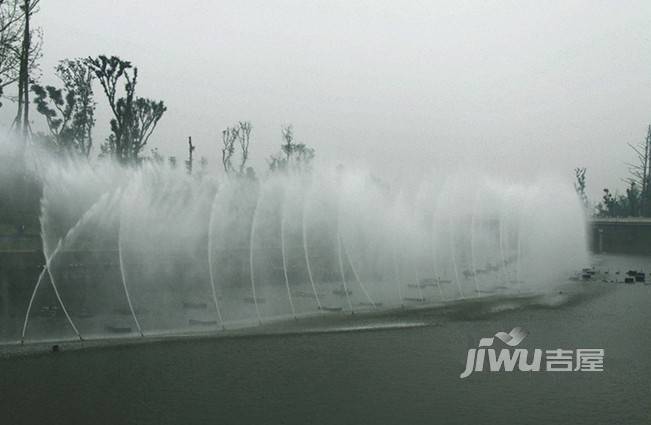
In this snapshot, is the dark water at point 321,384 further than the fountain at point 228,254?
No

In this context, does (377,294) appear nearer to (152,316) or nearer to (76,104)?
(152,316)

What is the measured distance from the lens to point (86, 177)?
38094 mm

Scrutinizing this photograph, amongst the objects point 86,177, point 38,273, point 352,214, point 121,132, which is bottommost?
point 38,273

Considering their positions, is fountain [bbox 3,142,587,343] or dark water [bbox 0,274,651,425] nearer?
dark water [bbox 0,274,651,425]

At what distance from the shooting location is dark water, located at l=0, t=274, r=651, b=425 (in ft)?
42.6

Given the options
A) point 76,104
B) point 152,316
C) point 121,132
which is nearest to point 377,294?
point 152,316

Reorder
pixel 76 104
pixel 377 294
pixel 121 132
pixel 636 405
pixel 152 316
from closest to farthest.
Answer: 1. pixel 636 405
2. pixel 152 316
3. pixel 377 294
4. pixel 121 132
5. pixel 76 104

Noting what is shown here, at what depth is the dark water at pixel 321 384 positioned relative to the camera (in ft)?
42.6

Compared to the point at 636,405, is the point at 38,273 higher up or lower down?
higher up

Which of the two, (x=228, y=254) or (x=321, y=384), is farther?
(x=228, y=254)

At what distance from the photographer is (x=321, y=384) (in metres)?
15.1

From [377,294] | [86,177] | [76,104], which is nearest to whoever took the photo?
[377,294]

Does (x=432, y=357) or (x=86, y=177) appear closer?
(x=432, y=357)

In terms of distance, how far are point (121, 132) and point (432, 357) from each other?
39.7m
